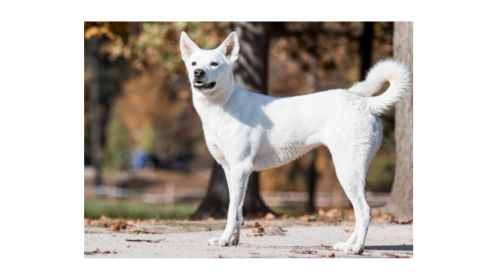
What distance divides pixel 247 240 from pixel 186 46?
269 centimetres

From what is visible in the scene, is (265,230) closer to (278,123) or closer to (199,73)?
(278,123)

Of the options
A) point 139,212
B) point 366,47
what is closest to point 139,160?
point 139,212

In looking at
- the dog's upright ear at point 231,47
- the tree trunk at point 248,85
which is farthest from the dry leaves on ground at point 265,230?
the dog's upright ear at point 231,47

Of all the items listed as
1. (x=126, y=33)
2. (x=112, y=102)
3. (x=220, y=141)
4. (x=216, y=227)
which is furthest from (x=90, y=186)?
(x=220, y=141)

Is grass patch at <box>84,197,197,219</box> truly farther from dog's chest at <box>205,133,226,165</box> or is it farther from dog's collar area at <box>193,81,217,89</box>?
dog's collar area at <box>193,81,217,89</box>

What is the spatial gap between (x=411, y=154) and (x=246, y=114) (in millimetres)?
4504

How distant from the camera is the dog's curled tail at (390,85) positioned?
10172 mm

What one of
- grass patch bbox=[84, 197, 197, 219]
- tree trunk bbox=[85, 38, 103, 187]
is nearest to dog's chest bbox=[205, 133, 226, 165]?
grass patch bbox=[84, 197, 197, 219]

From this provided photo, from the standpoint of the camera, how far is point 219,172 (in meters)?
15.0

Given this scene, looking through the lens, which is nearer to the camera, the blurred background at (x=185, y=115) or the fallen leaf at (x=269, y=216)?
the fallen leaf at (x=269, y=216)

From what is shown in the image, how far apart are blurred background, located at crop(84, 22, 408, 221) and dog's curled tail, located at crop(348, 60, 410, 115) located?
484 centimetres

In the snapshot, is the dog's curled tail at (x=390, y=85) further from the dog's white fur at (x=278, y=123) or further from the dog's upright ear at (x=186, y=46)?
the dog's upright ear at (x=186, y=46)

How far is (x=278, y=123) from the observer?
10.3m

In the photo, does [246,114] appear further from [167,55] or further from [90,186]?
[90,186]
